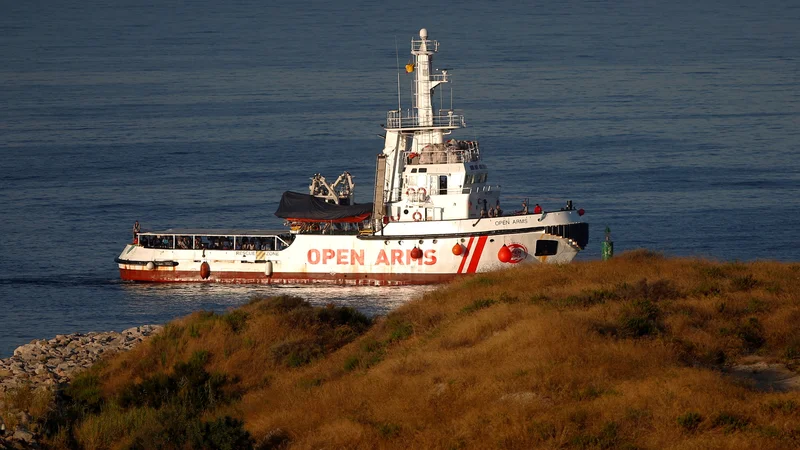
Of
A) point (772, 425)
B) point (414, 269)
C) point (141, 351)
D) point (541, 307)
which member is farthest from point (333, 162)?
point (772, 425)

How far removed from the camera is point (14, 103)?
12256 centimetres

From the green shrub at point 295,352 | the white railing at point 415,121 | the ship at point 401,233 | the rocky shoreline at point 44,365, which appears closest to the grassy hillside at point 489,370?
the green shrub at point 295,352

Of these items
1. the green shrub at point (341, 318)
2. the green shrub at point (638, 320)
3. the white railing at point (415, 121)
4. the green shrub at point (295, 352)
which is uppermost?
the white railing at point (415, 121)

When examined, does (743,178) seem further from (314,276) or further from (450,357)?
(450,357)

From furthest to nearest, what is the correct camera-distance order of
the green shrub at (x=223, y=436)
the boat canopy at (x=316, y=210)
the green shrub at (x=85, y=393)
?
the boat canopy at (x=316, y=210) < the green shrub at (x=85, y=393) < the green shrub at (x=223, y=436)

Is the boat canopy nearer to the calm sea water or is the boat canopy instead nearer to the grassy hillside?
the calm sea water

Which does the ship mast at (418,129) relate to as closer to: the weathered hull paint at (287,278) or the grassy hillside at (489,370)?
the weathered hull paint at (287,278)

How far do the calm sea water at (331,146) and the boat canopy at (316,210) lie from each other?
3.34 m

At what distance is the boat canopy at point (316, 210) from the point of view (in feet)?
192

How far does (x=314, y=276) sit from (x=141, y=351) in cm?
2446

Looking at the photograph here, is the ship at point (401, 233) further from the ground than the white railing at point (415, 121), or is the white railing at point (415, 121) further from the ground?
the white railing at point (415, 121)

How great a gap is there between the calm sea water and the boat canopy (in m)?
3.34

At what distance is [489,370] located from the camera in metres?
25.9

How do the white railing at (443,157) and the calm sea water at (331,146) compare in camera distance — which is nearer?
the white railing at (443,157)
